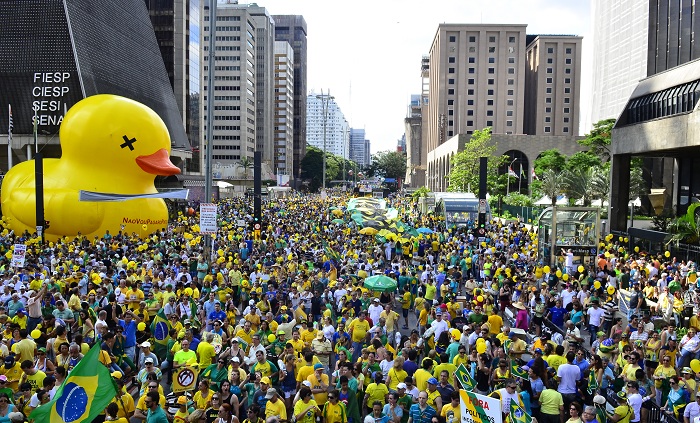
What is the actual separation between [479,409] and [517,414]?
0.68 m

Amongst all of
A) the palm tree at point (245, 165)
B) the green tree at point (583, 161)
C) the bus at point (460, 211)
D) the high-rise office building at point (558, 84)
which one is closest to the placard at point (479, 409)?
the bus at point (460, 211)

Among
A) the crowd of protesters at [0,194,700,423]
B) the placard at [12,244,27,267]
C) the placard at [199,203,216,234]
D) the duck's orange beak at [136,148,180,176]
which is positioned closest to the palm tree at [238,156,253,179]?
the duck's orange beak at [136,148,180,176]

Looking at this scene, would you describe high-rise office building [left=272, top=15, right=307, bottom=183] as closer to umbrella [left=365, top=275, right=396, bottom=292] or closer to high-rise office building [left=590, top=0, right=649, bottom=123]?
high-rise office building [left=590, top=0, right=649, bottom=123]

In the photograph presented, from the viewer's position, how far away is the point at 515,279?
1606 cm

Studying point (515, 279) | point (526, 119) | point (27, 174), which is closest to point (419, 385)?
point (515, 279)

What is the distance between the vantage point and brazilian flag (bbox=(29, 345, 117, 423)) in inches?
254

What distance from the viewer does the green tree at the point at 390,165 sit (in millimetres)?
161250

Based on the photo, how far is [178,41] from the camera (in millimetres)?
72938

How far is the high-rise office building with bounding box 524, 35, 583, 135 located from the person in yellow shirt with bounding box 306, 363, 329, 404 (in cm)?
10576

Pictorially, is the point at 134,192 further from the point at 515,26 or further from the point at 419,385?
the point at 515,26

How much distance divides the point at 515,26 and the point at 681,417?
334ft

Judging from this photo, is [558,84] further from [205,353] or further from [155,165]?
[205,353]

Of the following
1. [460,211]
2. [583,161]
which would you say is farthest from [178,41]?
[460,211]

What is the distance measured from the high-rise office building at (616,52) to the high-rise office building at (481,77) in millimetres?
34635
